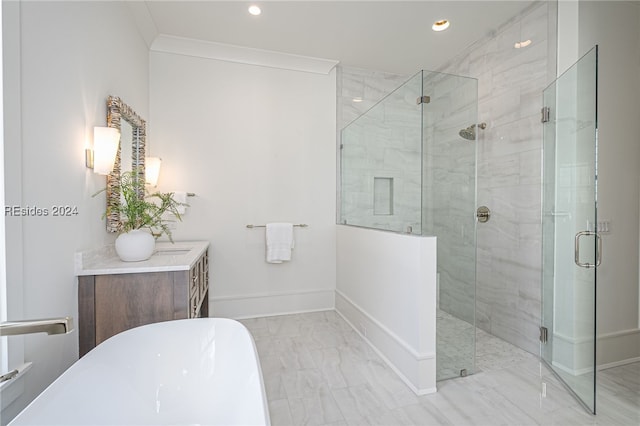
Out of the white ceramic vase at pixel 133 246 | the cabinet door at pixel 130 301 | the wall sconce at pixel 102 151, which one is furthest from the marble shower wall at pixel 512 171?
the wall sconce at pixel 102 151

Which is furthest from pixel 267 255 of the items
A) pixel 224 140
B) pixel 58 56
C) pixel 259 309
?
pixel 58 56

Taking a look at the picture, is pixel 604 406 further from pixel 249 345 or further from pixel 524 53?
pixel 524 53

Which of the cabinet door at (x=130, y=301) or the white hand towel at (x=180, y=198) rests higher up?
the white hand towel at (x=180, y=198)

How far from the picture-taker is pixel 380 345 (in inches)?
90.3

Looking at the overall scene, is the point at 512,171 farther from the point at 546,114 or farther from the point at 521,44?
the point at 521,44

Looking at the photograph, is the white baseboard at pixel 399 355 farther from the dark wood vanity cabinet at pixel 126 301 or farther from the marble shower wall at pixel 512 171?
the dark wood vanity cabinet at pixel 126 301

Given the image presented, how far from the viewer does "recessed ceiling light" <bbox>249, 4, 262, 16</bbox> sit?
234 centimetres

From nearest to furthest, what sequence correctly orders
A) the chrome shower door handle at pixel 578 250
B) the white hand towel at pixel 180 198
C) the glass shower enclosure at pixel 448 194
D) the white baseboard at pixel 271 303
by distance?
1. the chrome shower door handle at pixel 578 250
2. the glass shower enclosure at pixel 448 194
3. the white hand towel at pixel 180 198
4. the white baseboard at pixel 271 303

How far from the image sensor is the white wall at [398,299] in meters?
1.84

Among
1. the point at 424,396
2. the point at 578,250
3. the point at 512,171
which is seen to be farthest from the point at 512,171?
the point at 424,396

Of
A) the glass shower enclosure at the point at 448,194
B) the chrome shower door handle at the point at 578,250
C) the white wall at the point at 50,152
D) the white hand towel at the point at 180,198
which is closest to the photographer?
the white wall at the point at 50,152

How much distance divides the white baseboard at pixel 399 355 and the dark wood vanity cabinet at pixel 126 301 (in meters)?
1.36

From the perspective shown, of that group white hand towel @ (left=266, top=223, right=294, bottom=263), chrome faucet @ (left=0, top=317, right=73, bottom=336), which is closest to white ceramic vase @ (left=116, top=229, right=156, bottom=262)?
chrome faucet @ (left=0, top=317, right=73, bottom=336)

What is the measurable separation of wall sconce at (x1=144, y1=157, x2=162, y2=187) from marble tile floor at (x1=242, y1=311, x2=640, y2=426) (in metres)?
1.70
